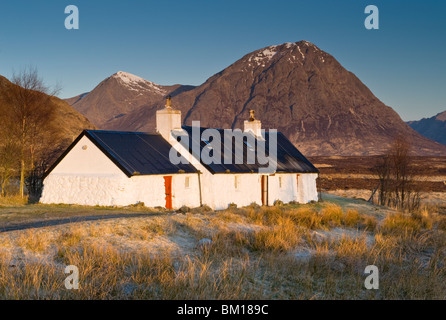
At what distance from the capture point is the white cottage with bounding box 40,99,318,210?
2230 cm

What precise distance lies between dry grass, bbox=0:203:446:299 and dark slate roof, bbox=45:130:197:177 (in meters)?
9.31

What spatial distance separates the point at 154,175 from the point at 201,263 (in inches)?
573

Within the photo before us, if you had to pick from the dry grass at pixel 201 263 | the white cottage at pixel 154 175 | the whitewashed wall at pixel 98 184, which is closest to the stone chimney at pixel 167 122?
the white cottage at pixel 154 175

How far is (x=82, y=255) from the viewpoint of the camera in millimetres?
9234

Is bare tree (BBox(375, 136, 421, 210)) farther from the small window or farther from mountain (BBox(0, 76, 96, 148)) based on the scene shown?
mountain (BBox(0, 76, 96, 148))

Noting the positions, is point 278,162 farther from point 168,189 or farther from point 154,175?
point 154,175

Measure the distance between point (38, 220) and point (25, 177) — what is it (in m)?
14.5

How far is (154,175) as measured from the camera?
22875 mm

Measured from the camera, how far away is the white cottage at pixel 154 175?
2230cm

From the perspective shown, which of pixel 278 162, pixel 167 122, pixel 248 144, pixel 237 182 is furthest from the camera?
pixel 248 144

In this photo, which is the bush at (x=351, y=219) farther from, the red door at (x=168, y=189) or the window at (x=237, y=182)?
the red door at (x=168, y=189)

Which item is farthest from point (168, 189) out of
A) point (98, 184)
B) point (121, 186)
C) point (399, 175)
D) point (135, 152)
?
point (399, 175)

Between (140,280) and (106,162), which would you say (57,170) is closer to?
(106,162)
